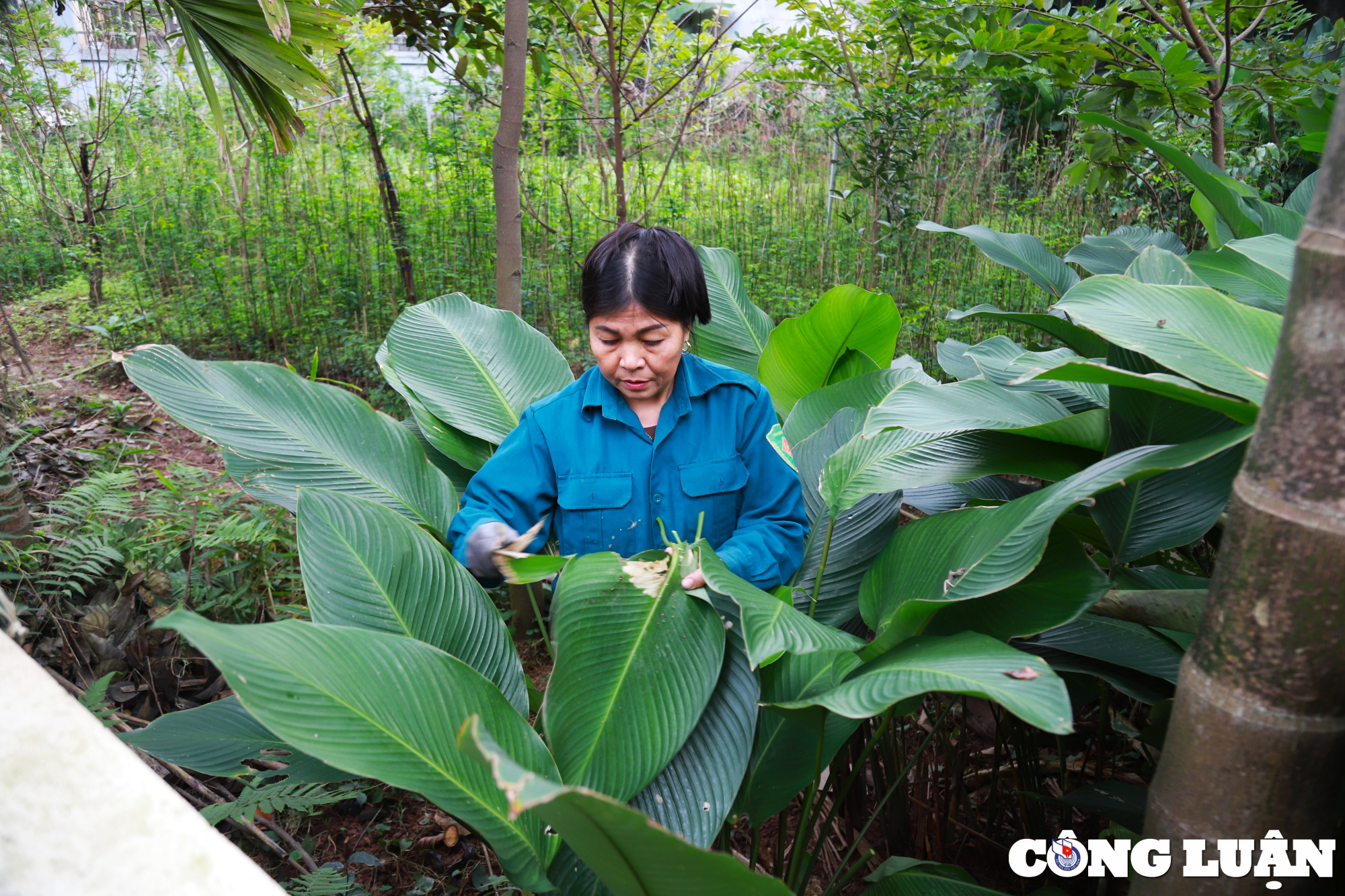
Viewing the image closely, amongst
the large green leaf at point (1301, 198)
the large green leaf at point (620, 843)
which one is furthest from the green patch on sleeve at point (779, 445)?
the large green leaf at point (1301, 198)

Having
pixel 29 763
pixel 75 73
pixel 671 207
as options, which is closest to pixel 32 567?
pixel 29 763

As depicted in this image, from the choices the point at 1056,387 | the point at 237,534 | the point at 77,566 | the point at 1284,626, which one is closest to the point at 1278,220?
the point at 1056,387

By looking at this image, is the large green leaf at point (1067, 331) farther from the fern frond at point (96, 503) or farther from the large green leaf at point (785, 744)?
the fern frond at point (96, 503)

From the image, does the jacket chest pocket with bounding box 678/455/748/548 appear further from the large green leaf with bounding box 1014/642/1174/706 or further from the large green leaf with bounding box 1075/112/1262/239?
the large green leaf with bounding box 1075/112/1262/239

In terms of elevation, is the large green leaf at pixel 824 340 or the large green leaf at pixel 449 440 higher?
the large green leaf at pixel 824 340

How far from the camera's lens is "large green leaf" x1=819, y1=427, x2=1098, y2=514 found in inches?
41.0

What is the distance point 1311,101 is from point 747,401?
1.68m

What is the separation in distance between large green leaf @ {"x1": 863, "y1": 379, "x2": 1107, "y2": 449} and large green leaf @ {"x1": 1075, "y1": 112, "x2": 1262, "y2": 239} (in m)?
0.60

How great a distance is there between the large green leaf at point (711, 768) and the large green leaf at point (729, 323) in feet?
3.02

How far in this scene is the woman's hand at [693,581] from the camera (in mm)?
969

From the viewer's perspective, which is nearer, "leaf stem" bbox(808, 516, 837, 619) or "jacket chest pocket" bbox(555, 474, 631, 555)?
"leaf stem" bbox(808, 516, 837, 619)

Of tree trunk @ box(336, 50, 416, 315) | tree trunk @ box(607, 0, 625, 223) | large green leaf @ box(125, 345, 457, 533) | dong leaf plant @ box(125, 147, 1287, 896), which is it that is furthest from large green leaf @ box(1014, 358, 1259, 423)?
tree trunk @ box(336, 50, 416, 315)

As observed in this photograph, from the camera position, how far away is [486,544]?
1148mm

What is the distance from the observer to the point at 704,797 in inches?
37.2
